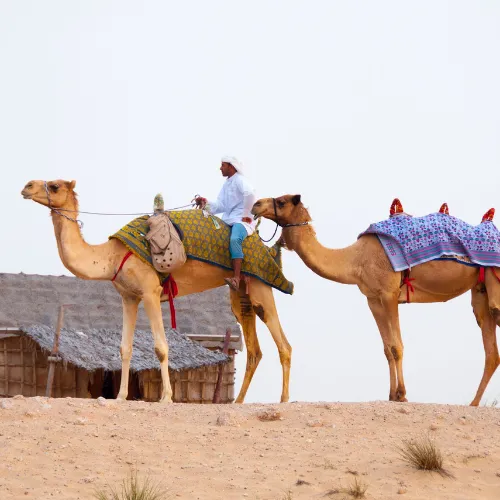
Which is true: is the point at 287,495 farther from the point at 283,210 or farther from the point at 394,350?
the point at 283,210

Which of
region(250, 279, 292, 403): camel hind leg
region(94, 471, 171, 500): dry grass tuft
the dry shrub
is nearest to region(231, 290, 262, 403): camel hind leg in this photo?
region(250, 279, 292, 403): camel hind leg

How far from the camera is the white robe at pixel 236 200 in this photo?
13477 millimetres

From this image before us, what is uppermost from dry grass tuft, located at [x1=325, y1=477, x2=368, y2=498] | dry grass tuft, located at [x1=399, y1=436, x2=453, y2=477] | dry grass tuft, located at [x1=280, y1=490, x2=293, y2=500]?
dry grass tuft, located at [x1=399, y1=436, x2=453, y2=477]

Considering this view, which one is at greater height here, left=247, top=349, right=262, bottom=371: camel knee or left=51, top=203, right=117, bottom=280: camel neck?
left=51, top=203, right=117, bottom=280: camel neck

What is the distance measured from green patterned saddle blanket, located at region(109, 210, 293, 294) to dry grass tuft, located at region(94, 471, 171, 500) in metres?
4.08

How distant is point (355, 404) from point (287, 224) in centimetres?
263

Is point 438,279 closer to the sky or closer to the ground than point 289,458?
closer to the sky

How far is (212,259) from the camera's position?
43.4 feet

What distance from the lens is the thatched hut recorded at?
20438mm

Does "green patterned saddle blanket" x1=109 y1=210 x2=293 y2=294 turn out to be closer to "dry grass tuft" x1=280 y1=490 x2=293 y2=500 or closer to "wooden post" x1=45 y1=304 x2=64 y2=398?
"dry grass tuft" x1=280 y1=490 x2=293 y2=500

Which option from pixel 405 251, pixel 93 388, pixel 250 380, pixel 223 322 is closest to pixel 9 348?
pixel 93 388

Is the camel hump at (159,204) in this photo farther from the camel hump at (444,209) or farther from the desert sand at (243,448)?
the camel hump at (444,209)

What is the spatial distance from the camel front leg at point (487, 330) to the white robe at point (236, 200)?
2990 mm

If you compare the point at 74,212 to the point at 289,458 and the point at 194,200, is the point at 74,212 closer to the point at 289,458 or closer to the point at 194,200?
the point at 194,200
